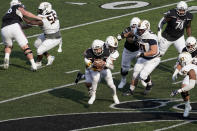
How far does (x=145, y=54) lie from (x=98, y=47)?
1740 millimetres

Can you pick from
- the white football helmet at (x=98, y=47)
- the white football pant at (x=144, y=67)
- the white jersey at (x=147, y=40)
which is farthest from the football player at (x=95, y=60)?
the white jersey at (x=147, y=40)

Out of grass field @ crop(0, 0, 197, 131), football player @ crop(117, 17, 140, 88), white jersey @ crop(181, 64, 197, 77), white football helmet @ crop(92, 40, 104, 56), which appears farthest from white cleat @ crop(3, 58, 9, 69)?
white jersey @ crop(181, 64, 197, 77)

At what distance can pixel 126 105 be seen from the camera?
15.8m

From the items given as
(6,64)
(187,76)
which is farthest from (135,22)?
(6,64)

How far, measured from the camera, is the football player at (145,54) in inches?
650

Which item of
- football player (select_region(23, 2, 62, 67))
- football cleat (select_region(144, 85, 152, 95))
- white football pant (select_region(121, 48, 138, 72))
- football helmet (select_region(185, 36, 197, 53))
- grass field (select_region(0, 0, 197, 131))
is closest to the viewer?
grass field (select_region(0, 0, 197, 131))

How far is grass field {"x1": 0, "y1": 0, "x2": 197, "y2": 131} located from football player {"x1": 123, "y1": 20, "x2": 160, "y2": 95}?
50cm

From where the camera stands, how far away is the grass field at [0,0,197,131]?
50.5 ft

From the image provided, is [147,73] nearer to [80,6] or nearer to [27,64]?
[27,64]

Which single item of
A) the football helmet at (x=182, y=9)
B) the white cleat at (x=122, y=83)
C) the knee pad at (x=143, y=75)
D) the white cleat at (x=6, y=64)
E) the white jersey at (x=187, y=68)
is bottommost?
the white cleat at (x=122, y=83)

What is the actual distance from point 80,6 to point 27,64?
8201mm

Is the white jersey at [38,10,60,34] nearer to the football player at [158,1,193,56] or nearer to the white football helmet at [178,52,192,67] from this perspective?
the football player at [158,1,193,56]

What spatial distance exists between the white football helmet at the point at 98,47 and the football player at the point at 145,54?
141 centimetres

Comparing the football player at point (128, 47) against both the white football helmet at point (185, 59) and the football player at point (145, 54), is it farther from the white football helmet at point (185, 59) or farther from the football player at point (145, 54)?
the white football helmet at point (185, 59)
